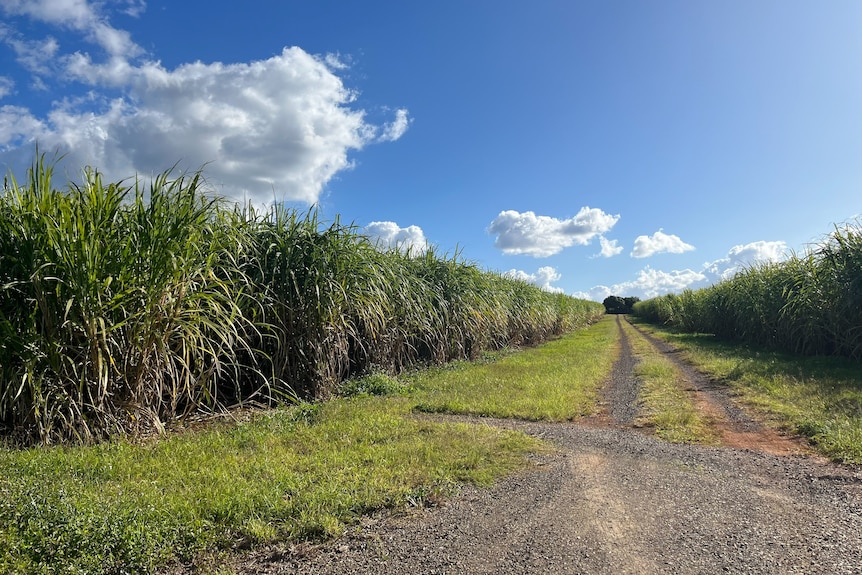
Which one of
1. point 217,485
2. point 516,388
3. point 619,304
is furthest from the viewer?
point 619,304

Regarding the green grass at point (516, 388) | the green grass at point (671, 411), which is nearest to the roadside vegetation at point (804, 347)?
the green grass at point (671, 411)

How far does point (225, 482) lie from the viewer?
3.40 m

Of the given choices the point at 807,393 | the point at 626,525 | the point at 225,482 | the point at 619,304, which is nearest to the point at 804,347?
the point at 807,393

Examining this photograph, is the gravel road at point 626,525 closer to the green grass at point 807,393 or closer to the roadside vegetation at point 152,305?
the green grass at point 807,393

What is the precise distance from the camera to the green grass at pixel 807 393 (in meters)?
4.89

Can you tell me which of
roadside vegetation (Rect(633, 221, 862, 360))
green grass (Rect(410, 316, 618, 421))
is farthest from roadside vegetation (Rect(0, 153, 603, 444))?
roadside vegetation (Rect(633, 221, 862, 360))

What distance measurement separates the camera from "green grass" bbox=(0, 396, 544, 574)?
2490mm

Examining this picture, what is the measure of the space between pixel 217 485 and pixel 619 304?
316ft

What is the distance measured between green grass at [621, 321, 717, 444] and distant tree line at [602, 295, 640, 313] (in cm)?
8604

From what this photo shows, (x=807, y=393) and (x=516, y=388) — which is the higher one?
(x=516, y=388)

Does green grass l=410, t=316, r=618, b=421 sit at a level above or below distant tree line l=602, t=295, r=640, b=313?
below

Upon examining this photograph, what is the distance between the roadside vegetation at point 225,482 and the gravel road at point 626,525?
0.24 m

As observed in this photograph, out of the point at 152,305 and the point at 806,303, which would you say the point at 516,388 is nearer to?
the point at 152,305

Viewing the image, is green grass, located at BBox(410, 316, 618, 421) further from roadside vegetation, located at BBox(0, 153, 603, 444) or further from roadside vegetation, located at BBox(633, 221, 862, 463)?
roadside vegetation, located at BBox(633, 221, 862, 463)
